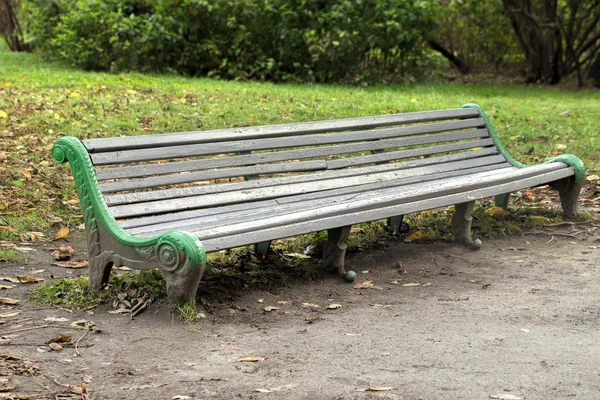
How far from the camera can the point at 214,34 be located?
1375 centimetres

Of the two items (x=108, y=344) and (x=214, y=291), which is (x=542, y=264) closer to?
(x=214, y=291)

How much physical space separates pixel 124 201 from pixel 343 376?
1.73 meters

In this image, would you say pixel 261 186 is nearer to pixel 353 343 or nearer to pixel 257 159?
pixel 257 159

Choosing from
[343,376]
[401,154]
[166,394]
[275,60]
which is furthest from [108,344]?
[275,60]

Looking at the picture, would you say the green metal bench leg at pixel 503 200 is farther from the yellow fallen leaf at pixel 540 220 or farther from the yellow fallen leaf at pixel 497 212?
the yellow fallen leaf at pixel 540 220

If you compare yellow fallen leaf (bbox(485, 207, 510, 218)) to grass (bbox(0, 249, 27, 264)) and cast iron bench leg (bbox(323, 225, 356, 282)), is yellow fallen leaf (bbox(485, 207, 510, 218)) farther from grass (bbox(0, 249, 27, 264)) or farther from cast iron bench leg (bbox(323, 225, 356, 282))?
grass (bbox(0, 249, 27, 264))

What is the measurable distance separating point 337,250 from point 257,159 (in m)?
0.77

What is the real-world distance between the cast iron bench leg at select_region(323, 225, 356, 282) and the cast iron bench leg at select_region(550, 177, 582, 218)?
2394mm

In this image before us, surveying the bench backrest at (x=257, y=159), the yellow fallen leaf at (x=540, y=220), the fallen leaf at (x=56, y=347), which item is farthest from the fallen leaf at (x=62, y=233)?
the yellow fallen leaf at (x=540, y=220)

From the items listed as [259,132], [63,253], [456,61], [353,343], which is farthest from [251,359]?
[456,61]

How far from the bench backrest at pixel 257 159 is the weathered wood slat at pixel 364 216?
55cm

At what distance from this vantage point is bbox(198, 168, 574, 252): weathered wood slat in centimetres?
457

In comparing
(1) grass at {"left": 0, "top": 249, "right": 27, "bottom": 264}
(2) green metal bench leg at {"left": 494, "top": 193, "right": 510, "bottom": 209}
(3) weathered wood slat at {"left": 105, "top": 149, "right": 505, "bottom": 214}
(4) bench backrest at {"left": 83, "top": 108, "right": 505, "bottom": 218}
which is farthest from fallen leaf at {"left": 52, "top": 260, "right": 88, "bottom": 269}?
(2) green metal bench leg at {"left": 494, "top": 193, "right": 510, "bottom": 209}

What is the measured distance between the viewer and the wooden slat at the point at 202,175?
484cm
